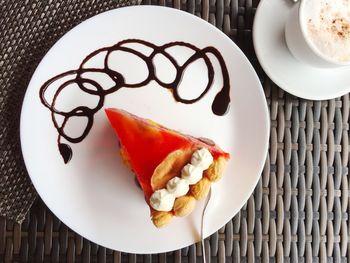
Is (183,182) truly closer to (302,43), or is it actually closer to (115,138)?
(115,138)

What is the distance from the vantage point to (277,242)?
992mm

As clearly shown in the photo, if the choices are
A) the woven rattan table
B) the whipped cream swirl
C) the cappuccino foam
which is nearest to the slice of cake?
the whipped cream swirl

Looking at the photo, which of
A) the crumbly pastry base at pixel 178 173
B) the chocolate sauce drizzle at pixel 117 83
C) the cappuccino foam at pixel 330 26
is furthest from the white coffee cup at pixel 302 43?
the crumbly pastry base at pixel 178 173

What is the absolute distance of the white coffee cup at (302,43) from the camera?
896mm

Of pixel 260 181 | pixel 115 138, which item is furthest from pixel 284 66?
pixel 115 138

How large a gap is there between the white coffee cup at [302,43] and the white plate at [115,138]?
0.30ft

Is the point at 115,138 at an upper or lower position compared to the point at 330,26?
lower

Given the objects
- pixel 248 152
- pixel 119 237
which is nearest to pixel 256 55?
pixel 248 152

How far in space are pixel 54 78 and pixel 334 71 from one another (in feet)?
1.71

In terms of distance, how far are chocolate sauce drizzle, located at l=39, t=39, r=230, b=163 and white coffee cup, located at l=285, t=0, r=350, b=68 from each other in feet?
0.44

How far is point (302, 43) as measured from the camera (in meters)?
0.91

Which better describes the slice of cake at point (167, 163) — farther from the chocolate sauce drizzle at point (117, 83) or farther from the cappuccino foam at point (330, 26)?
the cappuccino foam at point (330, 26)

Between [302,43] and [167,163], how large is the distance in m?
0.32

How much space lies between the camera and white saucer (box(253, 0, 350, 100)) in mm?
958
